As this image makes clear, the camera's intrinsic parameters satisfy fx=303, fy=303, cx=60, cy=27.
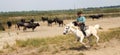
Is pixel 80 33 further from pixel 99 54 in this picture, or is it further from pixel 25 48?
pixel 25 48

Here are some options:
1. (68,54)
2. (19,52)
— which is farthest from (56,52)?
(19,52)

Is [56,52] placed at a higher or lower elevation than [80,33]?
lower

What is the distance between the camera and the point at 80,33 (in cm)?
1606

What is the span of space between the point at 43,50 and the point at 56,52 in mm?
1145

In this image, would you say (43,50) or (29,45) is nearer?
(43,50)

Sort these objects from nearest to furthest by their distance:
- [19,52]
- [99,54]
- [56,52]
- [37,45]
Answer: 1. [99,54]
2. [56,52]
3. [19,52]
4. [37,45]

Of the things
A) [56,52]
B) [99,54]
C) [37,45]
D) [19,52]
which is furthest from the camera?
[37,45]

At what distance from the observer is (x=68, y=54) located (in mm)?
15992

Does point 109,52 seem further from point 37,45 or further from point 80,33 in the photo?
point 37,45

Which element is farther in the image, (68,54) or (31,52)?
(31,52)

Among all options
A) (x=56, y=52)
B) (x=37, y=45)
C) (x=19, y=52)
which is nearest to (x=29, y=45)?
(x=37, y=45)

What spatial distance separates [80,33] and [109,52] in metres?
1.85

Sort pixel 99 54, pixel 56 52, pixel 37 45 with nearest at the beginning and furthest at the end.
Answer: pixel 99 54 < pixel 56 52 < pixel 37 45

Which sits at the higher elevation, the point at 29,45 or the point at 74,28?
the point at 74,28
